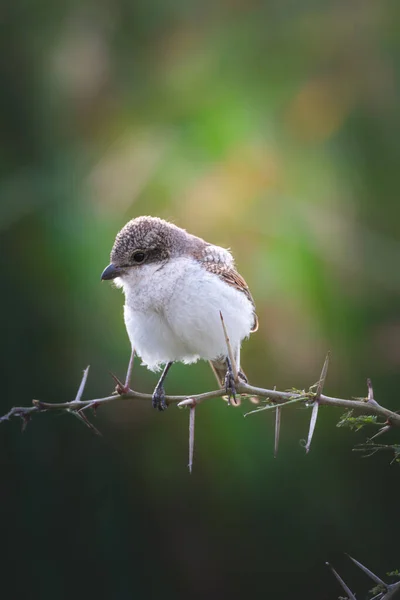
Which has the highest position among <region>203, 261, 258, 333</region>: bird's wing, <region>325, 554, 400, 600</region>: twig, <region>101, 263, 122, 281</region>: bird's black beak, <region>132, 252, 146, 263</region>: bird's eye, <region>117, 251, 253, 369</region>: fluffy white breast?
<region>132, 252, 146, 263</region>: bird's eye

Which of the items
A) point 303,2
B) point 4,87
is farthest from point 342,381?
point 4,87

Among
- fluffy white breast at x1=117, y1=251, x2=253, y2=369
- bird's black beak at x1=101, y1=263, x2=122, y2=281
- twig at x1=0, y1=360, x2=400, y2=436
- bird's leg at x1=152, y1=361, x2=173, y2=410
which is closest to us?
twig at x1=0, y1=360, x2=400, y2=436

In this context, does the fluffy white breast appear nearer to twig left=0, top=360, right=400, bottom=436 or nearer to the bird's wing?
the bird's wing

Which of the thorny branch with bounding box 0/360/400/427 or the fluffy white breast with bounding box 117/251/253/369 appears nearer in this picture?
the thorny branch with bounding box 0/360/400/427

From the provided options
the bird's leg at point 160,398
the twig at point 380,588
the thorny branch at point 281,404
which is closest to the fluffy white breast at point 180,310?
the bird's leg at point 160,398

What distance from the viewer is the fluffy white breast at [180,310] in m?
3.64

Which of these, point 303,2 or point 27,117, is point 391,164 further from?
point 27,117

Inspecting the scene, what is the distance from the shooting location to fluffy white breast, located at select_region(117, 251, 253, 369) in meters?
3.64

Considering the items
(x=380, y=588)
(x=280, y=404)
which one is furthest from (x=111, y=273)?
(x=380, y=588)

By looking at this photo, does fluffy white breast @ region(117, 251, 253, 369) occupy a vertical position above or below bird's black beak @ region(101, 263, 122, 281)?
below

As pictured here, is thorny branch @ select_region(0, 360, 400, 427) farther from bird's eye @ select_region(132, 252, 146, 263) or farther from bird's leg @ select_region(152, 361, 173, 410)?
bird's eye @ select_region(132, 252, 146, 263)

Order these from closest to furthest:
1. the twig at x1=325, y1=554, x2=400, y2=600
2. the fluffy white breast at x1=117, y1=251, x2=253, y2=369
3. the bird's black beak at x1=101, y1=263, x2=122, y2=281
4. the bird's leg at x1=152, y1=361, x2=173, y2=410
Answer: the twig at x1=325, y1=554, x2=400, y2=600
the fluffy white breast at x1=117, y1=251, x2=253, y2=369
the bird's black beak at x1=101, y1=263, x2=122, y2=281
the bird's leg at x1=152, y1=361, x2=173, y2=410

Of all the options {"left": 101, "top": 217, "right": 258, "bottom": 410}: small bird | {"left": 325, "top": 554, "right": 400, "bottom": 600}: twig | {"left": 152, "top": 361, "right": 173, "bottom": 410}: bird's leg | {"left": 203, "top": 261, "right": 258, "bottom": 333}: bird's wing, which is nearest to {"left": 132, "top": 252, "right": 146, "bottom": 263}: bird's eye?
{"left": 101, "top": 217, "right": 258, "bottom": 410}: small bird

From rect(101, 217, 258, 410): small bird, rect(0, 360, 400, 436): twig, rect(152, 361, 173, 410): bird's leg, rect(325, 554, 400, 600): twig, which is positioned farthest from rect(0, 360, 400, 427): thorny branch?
rect(152, 361, 173, 410): bird's leg
